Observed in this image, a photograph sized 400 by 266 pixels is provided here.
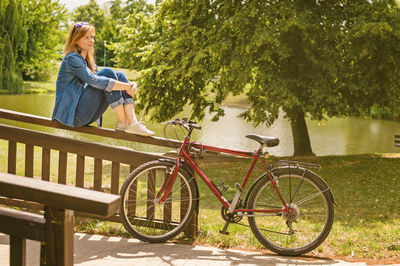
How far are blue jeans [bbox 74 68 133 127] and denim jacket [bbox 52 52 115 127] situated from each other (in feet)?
0.17

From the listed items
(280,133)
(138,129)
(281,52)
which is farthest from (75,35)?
(280,133)

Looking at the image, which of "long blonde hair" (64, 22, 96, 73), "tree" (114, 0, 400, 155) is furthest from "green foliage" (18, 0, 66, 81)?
"long blonde hair" (64, 22, 96, 73)

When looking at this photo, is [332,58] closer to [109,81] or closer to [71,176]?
[71,176]

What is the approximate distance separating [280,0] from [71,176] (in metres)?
6.45

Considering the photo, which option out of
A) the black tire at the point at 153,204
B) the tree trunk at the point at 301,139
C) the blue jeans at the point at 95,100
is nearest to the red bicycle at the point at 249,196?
the black tire at the point at 153,204

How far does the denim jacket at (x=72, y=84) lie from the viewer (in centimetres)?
440

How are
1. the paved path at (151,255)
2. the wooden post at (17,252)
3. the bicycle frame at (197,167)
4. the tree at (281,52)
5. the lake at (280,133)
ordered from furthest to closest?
the lake at (280,133)
the tree at (281,52)
the bicycle frame at (197,167)
the paved path at (151,255)
the wooden post at (17,252)

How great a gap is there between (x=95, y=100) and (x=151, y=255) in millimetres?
1502

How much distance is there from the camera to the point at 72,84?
4.56m

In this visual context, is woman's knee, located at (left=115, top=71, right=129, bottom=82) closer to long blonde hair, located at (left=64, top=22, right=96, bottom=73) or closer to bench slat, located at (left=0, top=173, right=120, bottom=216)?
long blonde hair, located at (left=64, top=22, right=96, bottom=73)

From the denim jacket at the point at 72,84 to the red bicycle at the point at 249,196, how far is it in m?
0.74

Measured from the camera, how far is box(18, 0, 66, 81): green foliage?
4000 cm

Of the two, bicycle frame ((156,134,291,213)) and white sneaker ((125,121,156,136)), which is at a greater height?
white sneaker ((125,121,156,136))

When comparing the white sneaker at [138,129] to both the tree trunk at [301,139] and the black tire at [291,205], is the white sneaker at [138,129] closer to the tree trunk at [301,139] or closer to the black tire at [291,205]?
the black tire at [291,205]
